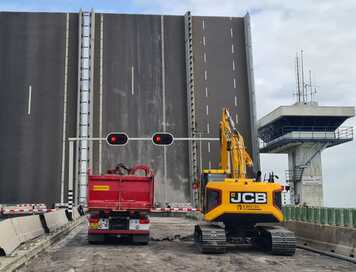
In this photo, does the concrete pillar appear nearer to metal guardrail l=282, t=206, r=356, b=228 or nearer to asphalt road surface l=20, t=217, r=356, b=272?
metal guardrail l=282, t=206, r=356, b=228

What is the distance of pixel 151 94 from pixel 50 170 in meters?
6.80

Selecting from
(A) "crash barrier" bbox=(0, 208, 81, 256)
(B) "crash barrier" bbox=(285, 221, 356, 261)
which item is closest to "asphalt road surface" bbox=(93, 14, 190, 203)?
(A) "crash barrier" bbox=(0, 208, 81, 256)

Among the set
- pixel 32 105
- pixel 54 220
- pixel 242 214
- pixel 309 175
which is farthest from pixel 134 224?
pixel 309 175

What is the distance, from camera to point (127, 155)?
89.5 feet

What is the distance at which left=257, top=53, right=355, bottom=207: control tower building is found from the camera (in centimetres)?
4159

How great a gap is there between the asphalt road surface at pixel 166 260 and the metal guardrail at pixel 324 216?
1286mm

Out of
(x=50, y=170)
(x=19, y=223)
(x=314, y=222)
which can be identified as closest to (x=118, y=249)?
(x=19, y=223)

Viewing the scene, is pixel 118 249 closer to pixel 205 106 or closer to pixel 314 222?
pixel 314 222

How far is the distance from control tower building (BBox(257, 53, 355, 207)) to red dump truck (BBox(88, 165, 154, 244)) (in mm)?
29090

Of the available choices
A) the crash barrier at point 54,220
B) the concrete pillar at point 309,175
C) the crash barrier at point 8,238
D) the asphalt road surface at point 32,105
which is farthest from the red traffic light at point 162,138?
the concrete pillar at point 309,175

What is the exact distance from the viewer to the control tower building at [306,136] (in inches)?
1638

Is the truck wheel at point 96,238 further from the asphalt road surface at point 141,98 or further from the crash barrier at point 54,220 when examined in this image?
the asphalt road surface at point 141,98

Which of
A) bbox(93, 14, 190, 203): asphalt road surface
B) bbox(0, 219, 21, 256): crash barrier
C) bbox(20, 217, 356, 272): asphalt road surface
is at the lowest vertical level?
bbox(20, 217, 356, 272): asphalt road surface

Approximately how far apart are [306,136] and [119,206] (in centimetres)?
3133
